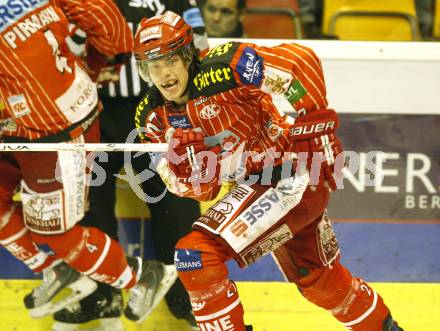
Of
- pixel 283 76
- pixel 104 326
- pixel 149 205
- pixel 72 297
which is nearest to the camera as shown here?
pixel 283 76

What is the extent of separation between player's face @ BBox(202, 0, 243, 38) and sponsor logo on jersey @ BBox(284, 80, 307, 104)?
1.66 meters

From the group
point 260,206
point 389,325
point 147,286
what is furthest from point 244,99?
point 147,286

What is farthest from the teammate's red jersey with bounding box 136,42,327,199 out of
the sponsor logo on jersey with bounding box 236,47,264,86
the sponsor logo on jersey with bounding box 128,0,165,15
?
the sponsor logo on jersey with bounding box 128,0,165,15

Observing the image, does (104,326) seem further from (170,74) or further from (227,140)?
(170,74)

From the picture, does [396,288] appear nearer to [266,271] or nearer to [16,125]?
[266,271]

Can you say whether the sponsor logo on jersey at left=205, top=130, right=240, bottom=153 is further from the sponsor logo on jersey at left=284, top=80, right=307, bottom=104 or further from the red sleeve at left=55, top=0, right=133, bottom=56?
the red sleeve at left=55, top=0, right=133, bottom=56

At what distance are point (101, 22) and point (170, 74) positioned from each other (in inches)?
25.3

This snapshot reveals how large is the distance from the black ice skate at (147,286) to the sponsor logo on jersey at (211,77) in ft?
3.63

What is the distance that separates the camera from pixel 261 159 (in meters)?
3.35

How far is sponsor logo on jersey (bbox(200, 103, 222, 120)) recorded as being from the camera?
328cm

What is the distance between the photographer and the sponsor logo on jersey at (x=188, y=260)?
309cm

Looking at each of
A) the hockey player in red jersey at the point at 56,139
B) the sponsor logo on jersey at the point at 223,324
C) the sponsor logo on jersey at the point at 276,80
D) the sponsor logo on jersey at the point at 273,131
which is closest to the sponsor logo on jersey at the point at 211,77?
the sponsor logo on jersey at the point at 276,80

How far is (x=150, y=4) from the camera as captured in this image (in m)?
4.05

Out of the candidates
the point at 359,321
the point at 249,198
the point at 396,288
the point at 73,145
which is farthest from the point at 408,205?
the point at 73,145
